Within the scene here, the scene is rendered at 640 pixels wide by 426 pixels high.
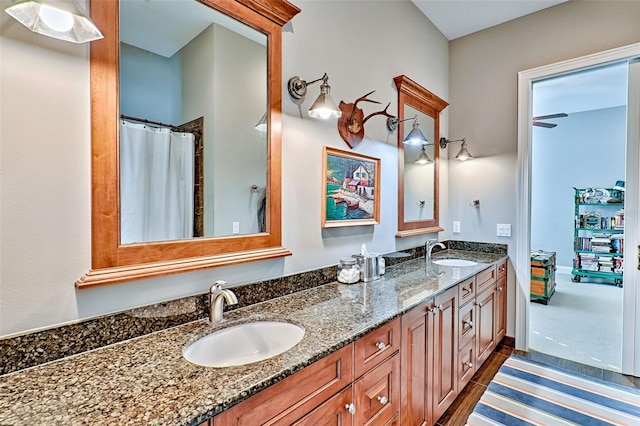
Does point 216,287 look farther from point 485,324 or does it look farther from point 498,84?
point 498,84

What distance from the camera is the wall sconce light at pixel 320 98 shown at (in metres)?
1.63

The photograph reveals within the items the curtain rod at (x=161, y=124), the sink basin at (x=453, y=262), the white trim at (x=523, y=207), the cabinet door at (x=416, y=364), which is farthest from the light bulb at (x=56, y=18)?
the white trim at (x=523, y=207)

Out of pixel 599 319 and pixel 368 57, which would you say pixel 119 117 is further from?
pixel 599 319

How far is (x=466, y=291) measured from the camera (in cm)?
211

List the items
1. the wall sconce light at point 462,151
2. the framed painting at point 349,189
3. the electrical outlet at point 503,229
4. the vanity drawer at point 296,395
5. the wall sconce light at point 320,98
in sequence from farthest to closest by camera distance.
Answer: the wall sconce light at point 462,151
the electrical outlet at point 503,229
the framed painting at point 349,189
the wall sconce light at point 320,98
the vanity drawer at point 296,395

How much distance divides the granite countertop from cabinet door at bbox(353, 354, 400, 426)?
0.21 meters

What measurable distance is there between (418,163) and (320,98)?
4.75ft

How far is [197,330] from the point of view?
1.18 m

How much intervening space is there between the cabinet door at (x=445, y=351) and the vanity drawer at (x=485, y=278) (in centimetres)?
44

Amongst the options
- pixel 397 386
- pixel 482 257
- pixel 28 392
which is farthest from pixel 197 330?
pixel 482 257

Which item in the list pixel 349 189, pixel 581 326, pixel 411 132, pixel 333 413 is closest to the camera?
pixel 333 413

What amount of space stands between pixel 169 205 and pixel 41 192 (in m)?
0.38

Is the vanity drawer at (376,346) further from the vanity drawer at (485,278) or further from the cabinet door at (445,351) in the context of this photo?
the vanity drawer at (485,278)

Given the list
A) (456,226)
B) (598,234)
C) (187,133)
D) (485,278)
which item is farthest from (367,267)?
(598,234)
